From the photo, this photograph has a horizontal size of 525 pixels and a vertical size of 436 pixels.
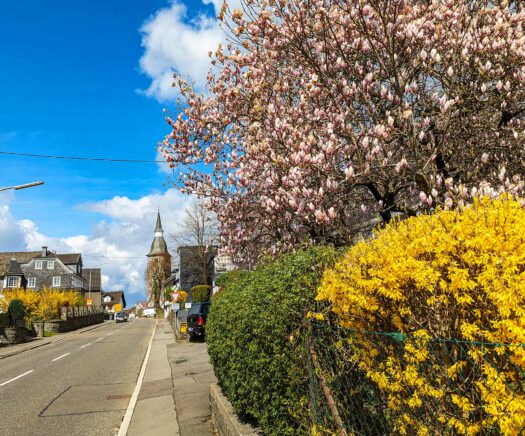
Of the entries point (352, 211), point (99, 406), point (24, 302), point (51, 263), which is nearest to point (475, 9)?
point (352, 211)

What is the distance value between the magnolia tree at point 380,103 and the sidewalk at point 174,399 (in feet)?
13.4

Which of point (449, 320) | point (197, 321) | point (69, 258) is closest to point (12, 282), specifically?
point (69, 258)

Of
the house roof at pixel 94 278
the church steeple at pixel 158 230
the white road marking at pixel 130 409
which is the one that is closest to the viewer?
the white road marking at pixel 130 409

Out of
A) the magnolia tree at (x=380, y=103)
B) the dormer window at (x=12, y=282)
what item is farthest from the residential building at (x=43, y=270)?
the magnolia tree at (x=380, y=103)

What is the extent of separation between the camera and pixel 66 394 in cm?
1141

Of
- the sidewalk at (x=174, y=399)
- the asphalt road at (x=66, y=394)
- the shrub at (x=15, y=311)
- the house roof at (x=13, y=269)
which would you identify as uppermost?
the house roof at (x=13, y=269)

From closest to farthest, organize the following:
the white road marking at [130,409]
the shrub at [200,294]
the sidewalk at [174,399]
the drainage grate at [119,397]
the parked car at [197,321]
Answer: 1. the white road marking at [130,409]
2. the sidewalk at [174,399]
3. the drainage grate at [119,397]
4. the parked car at [197,321]
5. the shrub at [200,294]

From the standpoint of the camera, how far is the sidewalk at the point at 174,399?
8.19 metres

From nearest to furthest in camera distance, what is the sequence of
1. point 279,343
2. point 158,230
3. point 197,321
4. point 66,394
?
1. point 279,343
2. point 66,394
3. point 197,321
4. point 158,230

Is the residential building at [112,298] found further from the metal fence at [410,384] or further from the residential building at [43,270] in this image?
the metal fence at [410,384]

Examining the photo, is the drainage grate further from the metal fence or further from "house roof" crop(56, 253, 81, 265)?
"house roof" crop(56, 253, 81, 265)

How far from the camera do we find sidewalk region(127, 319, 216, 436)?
8188mm

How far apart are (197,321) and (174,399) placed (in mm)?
14727

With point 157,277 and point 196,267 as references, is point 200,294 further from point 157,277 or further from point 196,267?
point 157,277
